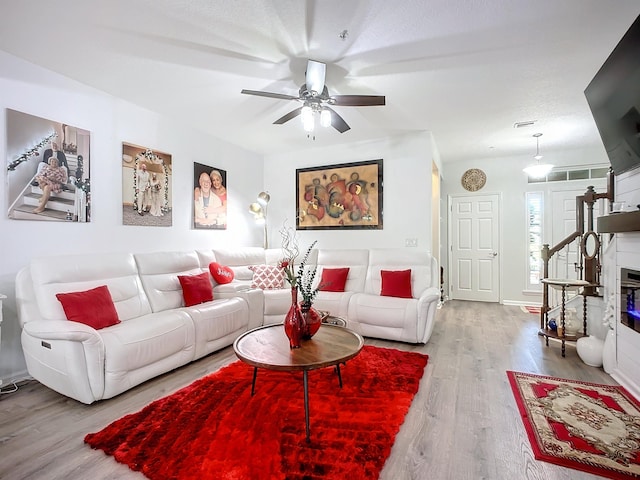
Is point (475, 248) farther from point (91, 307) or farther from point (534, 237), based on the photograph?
point (91, 307)

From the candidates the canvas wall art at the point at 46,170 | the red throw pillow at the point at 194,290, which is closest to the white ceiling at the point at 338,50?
the canvas wall art at the point at 46,170

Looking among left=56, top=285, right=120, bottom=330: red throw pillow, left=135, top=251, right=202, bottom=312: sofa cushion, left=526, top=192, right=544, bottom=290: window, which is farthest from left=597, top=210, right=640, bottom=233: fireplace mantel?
left=56, top=285, right=120, bottom=330: red throw pillow

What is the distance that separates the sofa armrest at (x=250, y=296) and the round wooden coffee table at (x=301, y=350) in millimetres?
1070

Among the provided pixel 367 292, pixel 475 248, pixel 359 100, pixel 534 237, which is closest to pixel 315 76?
pixel 359 100

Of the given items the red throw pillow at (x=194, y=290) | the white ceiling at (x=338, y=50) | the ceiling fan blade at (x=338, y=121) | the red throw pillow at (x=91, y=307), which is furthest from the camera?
the red throw pillow at (x=194, y=290)

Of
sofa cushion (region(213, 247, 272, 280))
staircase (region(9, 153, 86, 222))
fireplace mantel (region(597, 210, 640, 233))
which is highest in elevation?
staircase (region(9, 153, 86, 222))

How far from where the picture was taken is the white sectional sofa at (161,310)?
2238mm

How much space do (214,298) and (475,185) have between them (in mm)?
5022

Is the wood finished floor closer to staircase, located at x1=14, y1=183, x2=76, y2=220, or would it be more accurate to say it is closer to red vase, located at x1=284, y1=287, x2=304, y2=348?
red vase, located at x1=284, y1=287, x2=304, y2=348

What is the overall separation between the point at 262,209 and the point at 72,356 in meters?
3.45

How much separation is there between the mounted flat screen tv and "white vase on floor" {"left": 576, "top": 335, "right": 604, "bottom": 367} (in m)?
1.56

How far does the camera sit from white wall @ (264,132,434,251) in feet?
14.5

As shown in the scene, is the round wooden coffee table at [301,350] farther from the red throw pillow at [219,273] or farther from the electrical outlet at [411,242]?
the electrical outlet at [411,242]

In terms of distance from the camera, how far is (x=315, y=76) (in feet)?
→ 8.27
